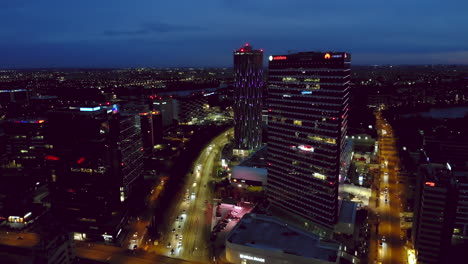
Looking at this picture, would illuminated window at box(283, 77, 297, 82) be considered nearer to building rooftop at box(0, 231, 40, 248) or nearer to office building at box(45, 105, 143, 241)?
office building at box(45, 105, 143, 241)

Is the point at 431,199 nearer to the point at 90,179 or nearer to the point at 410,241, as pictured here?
the point at 410,241

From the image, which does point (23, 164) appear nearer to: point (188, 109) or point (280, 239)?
point (188, 109)

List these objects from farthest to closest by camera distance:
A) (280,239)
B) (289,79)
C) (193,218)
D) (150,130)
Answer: (150,130) < (193,218) < (289,79) < (280,239)

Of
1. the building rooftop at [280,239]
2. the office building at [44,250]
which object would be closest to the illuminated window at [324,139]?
the building rooftop at [280,239]

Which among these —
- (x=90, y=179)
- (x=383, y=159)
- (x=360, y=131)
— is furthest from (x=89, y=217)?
(x=360, y=131)

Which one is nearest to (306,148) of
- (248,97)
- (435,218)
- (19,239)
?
(435,218)

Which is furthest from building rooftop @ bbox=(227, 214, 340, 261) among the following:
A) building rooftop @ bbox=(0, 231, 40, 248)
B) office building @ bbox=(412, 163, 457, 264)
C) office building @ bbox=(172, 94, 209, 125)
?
office building @ bbox=(172, 94, 209, 125)

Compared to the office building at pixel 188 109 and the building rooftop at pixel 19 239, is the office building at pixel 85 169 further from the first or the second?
the office building at pixel 188 109

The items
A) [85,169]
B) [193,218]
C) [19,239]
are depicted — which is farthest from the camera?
[193,218]
